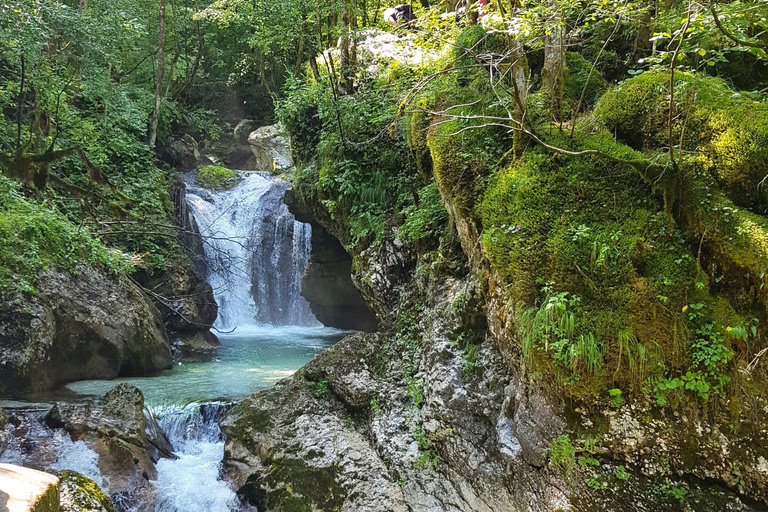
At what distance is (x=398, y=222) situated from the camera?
28.1 feet

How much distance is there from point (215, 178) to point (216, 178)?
36 mm

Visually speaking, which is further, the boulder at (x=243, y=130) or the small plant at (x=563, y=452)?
the boulder at (x=243, y=130)

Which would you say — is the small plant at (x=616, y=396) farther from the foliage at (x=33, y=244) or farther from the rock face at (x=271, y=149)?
the rock face at (x=271, y=149)

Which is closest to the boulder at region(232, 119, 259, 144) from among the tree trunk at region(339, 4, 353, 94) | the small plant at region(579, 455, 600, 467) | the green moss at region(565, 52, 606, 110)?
the tree trunk at region(339, 4, 353, 94)

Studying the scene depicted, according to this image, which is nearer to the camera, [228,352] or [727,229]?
[727,229]

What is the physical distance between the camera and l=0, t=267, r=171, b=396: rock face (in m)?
7.67

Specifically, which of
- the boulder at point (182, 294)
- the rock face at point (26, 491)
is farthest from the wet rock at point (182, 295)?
the rock face at point (26, 491)

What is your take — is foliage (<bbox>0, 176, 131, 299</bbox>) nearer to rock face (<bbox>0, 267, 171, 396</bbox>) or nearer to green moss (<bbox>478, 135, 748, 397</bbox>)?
rock face (<bbox>0, 267, 171, 396</bbox>)

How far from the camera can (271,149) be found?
21.7 metres

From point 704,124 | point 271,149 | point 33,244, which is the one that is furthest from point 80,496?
point 271,149

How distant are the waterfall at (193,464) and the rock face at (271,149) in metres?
14.7

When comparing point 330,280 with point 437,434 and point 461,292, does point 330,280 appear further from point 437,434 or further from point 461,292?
point 437,434

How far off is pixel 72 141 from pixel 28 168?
3735 millimetres

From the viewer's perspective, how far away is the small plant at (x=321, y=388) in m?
6.98
